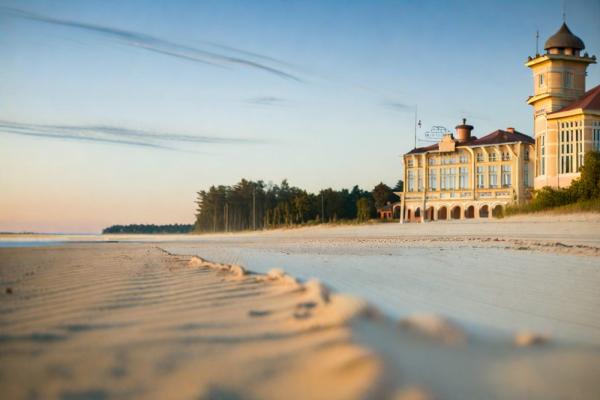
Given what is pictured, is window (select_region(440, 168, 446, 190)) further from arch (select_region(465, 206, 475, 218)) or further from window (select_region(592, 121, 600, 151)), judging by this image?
window (select_region(592, 121, 600, 151))

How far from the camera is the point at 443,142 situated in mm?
53219

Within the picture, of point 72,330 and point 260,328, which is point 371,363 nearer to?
point 260,328

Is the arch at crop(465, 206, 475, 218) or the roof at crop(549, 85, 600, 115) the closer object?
the roof at crop(549, 85, 600, 115)

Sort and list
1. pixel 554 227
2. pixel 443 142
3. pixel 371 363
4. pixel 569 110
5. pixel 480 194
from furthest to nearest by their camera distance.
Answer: pixel 443 142
pixel 480 194
pixel 569 110
pixel 554 227
pixel 371 363

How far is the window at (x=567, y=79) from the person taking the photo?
39.9 m

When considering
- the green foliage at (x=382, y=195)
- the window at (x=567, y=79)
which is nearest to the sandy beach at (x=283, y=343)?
the window at (x=567, y=79)

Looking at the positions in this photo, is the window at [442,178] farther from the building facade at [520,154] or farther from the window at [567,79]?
the window at [567,79]

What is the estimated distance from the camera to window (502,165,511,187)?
160ft

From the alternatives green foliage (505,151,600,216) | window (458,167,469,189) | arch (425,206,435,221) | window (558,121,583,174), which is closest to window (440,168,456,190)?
window (458,167,469,189)

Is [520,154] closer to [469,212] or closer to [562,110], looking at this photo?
[469,212]

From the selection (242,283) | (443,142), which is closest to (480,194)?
(443,142)

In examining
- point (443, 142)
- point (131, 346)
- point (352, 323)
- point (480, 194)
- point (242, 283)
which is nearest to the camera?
point (131, 346)

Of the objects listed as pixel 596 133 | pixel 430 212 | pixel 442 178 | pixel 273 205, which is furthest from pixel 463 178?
pixel 273 205

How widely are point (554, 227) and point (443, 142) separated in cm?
3493
